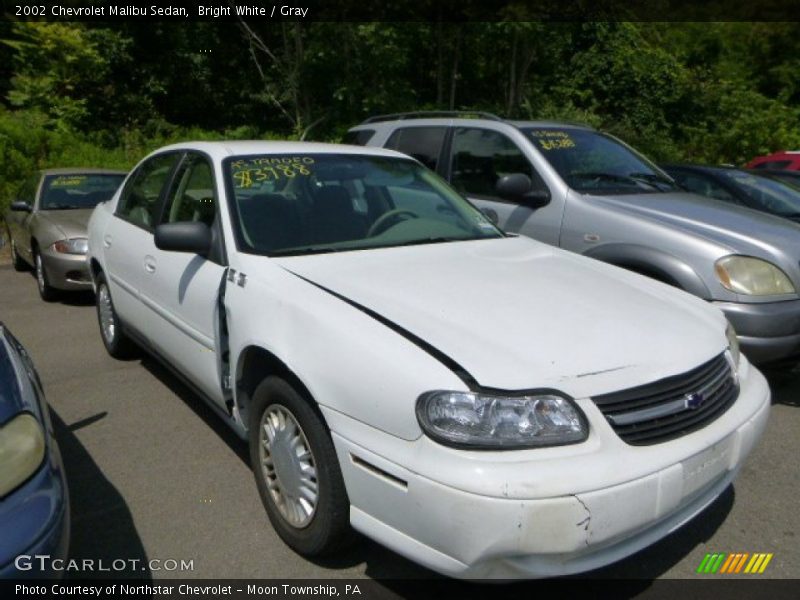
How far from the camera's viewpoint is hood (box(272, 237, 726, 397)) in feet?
7.64

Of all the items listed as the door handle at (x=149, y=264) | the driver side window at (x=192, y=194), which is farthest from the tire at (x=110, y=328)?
the driver side window at (x=192, y=194)

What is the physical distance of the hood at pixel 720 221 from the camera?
4324 millimetres

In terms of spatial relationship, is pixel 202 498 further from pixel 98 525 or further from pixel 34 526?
pixel 34 526

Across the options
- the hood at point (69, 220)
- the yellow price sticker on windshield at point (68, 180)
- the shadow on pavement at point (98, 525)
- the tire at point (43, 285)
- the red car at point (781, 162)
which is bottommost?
the tire at point (43, 285)

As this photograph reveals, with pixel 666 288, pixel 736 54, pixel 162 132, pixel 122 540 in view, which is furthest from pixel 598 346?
pixel 736 54

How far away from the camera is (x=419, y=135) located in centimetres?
636

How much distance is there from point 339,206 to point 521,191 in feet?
6.49

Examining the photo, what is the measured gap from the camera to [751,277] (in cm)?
416

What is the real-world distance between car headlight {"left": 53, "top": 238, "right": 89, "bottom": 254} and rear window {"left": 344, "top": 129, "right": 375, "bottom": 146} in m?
2.83

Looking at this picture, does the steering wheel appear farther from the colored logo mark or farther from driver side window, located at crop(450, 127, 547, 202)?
the colored logo mark

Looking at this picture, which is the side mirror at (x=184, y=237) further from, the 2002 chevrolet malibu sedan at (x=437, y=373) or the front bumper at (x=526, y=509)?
the front bumper at (x=526, y=509)

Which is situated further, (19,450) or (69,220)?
(69,220)

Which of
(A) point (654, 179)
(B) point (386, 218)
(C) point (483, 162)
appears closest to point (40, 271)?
(C) point (483, 162)

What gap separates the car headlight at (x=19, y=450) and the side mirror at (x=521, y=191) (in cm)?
365
